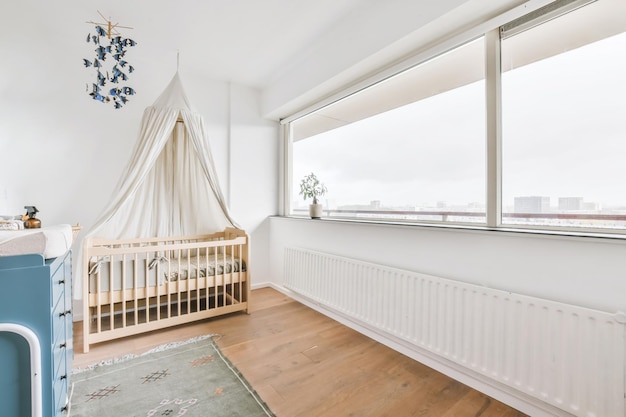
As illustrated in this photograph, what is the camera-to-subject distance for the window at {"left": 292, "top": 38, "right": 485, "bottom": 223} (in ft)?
Answer: 6.63

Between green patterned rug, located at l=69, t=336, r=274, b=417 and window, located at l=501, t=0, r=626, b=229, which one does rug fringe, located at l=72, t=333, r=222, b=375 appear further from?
window, located at l=501, t=0, r=626, b=229

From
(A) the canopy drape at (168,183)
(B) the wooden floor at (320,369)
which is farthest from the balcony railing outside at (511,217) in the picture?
(A) the canopy drape at (168,183)

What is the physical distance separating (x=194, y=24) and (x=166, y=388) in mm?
2828

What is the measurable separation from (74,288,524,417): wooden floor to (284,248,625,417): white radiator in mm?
184

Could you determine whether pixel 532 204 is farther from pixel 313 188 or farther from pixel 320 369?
pixel 313 188

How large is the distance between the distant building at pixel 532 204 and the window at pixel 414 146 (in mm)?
211

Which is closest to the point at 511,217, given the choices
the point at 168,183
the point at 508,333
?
the point at 508,333

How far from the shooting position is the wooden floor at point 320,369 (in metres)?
1.65

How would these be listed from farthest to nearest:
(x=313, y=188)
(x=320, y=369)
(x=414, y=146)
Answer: (x=313, y=188)
(x=414, y=146)
(x=320, y=369)

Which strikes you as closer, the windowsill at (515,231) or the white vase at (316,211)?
the windowsill at (515,231)

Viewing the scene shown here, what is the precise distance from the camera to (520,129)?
1.77 m

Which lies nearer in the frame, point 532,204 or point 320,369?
point 532,204

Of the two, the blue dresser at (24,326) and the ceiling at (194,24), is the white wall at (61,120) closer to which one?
the ceiling at (194,24)

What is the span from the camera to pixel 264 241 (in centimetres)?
400
